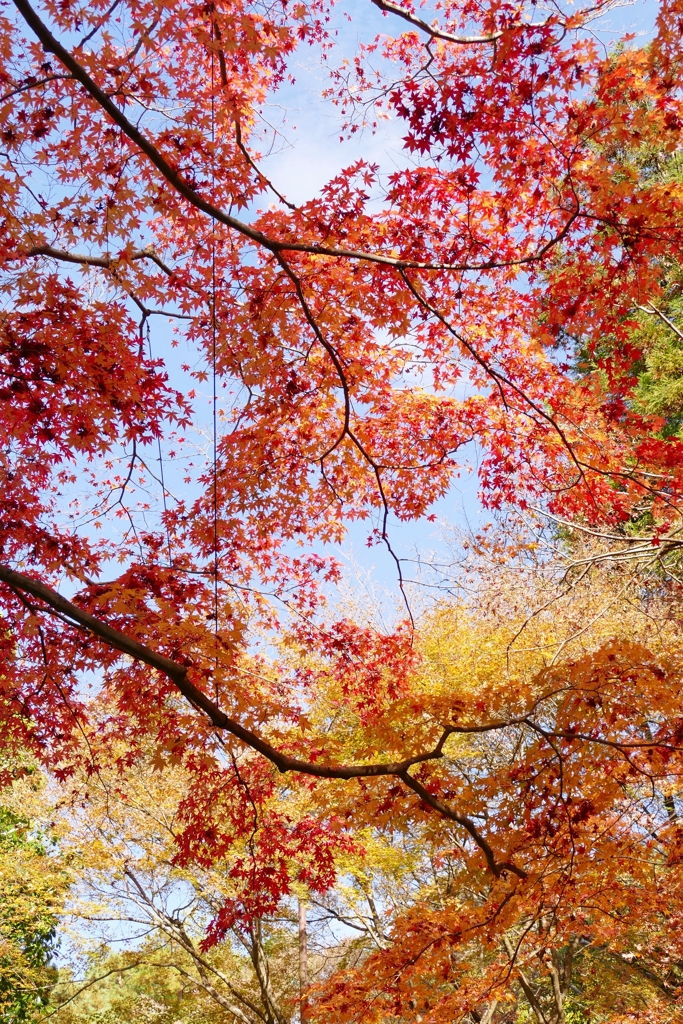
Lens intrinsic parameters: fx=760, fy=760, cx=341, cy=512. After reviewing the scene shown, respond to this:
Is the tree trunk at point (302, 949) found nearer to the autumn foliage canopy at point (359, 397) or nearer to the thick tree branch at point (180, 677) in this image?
the autumn foliage canopy at point (359, 397)

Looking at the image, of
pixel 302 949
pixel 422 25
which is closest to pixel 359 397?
pixel 422 25

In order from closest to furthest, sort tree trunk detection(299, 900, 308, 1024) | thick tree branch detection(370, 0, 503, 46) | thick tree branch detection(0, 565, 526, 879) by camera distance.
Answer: thick tree branch detection(0, 565, 526, 879), thick tree branch detection(370, 0, 503, 46), tree trunk detection(299, 900, 308, 1024)

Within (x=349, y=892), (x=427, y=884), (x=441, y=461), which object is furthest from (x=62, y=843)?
(x=441, y=461)

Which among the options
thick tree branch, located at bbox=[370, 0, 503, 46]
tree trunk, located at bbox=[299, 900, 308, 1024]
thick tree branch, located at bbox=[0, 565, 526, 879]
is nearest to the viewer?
thick tree branch, located at bbox=[0, 565, 526, 879]

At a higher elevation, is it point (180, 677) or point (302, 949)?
point (302, 949)

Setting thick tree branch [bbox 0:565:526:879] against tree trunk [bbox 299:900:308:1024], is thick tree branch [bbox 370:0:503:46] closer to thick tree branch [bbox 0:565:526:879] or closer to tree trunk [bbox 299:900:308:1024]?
thick tree branch [bbox 0:565:526:879]

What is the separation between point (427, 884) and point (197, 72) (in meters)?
10.9

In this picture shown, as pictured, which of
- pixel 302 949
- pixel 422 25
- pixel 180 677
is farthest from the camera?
pixel 302 949

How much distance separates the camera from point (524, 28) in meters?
4.73

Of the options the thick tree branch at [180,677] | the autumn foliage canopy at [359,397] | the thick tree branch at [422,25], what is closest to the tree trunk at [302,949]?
the autumn foliage canopy at [359,397]

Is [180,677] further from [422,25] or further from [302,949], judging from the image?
[302,949]

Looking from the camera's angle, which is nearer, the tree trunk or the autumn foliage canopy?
the autumn foliage canopy

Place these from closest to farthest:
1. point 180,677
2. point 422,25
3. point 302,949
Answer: point 180,677 < point 422,25 < point 302,949

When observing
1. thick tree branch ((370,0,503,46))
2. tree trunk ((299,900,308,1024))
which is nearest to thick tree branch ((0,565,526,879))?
thick tree branch ((370,0,503,46))
